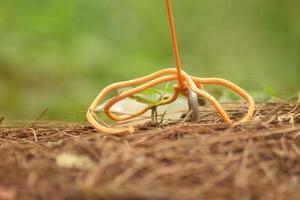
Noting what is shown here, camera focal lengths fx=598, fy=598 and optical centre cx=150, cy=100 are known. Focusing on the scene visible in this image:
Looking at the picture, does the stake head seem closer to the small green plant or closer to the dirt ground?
the small green plant

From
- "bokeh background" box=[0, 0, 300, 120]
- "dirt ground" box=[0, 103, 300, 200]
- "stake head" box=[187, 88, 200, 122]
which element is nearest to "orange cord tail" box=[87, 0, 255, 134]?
"stake head" box=[187, 88, 200, 122]

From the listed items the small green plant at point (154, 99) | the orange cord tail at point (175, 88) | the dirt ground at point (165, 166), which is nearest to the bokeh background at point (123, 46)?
the small green plant at point (154, 99)

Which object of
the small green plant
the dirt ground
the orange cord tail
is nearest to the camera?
the dirt ground

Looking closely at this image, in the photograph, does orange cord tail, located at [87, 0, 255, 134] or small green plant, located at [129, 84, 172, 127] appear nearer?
orange cord tail, located at [87, 0, 255, 134]

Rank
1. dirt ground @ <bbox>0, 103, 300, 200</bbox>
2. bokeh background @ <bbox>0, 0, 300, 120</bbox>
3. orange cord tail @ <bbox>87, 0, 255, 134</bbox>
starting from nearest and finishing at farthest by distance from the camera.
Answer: dirt ground @ <bbox>0, 103, 300, 200</bbox> < orange cord tail @ <bbox>87, 0, 255, 134</bbox> < bokeh background @ <bbox>0, 0, 300, 120</bbox>

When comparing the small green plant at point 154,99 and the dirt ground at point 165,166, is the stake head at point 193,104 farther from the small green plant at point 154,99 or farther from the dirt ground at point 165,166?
the dirt ground at point 165,166

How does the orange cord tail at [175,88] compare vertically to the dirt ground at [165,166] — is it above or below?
above

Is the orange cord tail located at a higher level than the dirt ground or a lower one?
higher
